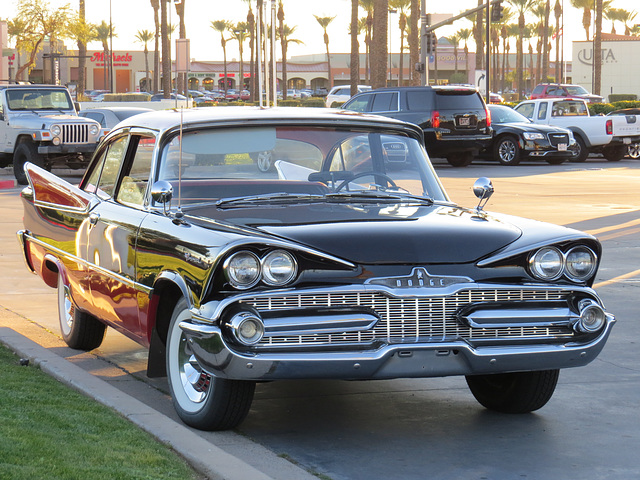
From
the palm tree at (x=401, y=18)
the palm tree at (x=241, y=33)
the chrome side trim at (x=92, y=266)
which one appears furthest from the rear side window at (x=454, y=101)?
the palm tree at (x=241, y=33)

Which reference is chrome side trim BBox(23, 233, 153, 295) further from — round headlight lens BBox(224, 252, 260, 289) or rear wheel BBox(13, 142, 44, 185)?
rear wheel BBox(13, 142, 44, 185)

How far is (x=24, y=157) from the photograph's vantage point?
23766mm

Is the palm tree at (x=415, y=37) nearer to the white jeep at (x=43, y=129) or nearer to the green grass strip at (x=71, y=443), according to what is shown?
the white jeep at (x=43, y=129)

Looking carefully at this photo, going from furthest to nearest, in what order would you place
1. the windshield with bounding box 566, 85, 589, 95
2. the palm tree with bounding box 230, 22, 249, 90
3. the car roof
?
the palm tree with bounding box 230, 22, 249, 90 → the windshield with bounding box 566, 85, 589, 95 → the car roof

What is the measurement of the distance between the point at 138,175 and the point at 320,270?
6.60 feet

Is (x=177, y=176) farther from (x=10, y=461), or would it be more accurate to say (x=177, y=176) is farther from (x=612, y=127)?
(x=612, y=127)

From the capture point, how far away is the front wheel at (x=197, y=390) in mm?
5262

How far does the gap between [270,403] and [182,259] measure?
49.3 inches

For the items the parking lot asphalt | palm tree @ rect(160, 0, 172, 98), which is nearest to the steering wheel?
the parking lot asphalt

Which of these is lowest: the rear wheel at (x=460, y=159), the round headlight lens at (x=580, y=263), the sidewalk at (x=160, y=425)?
the sidewalk at (x=160, y=425)

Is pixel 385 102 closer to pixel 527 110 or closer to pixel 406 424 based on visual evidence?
pixel 527 110

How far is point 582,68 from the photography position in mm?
86375

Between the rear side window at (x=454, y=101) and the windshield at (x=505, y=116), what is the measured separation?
6.93 ft

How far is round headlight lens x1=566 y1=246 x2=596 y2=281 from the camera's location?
5285 millimetres
